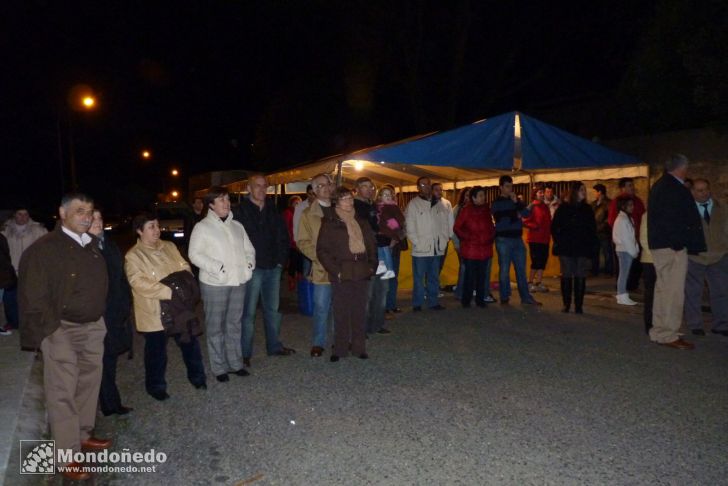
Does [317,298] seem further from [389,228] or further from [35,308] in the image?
[35,308]

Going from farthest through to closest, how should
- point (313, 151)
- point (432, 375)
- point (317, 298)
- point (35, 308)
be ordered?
1. point (313, 151)
2. point (317, 298)
3. point (432, 375)
4. point (35, 308)

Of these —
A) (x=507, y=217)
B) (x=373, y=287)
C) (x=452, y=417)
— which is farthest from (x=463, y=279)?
(x=452, y=417)

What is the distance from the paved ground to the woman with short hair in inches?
55.8

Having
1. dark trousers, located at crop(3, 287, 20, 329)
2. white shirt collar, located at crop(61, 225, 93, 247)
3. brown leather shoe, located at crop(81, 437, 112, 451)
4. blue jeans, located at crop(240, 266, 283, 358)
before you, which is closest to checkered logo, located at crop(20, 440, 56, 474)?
brown leather shoe, located at crop(81, 437, 112, 451)

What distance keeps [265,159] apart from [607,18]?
59.5 ft

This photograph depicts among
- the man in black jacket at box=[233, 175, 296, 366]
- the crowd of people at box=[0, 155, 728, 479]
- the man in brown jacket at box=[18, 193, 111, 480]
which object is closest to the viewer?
the man in brown jacket at box=[18, 193, 111, 480]

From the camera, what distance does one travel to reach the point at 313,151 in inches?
1134

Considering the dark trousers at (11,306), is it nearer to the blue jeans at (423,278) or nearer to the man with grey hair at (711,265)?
the blue jeans at (423,278)

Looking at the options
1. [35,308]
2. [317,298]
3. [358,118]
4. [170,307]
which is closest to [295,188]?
[358,118]

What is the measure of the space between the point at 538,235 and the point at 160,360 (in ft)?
23.2

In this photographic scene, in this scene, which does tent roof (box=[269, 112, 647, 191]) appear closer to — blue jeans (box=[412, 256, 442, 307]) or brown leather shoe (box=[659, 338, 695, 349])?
blue jeans (box=[412, 256, 442, 307])

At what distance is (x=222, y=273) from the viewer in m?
5.14

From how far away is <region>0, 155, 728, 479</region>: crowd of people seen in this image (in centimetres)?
370

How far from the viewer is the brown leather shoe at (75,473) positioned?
359cm
